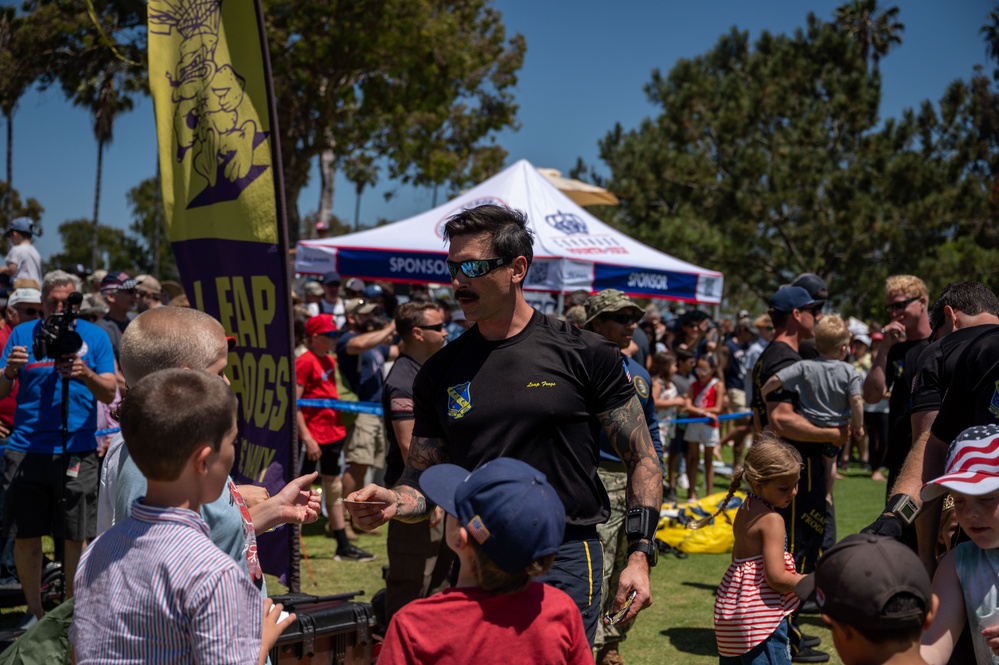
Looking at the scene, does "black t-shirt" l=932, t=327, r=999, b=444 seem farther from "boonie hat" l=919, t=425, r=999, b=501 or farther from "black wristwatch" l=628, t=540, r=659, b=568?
"black wristwatch" l=628, t=540, r=659, b=568

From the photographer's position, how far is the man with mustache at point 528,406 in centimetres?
305

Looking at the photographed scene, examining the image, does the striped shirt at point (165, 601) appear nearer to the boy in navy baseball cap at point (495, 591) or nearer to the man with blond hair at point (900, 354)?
the boy in navy baseball cap at point (495, 591)

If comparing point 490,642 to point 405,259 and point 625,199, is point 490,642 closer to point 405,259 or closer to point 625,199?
point 405,259

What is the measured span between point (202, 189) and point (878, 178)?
30.4 m

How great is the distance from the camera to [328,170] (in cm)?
3131

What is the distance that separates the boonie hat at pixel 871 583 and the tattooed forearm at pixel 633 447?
1071 millimetres

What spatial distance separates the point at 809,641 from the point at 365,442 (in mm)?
4637

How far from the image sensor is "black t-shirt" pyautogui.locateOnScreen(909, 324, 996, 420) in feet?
12.2

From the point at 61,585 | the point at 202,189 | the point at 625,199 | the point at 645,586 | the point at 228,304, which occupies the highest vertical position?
the point at 625,199

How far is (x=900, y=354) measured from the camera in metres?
6.33

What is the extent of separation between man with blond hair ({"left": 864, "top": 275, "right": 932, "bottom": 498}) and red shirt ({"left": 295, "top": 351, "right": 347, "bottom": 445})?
189 inches

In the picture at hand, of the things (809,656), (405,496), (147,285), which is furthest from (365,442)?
(405,496)

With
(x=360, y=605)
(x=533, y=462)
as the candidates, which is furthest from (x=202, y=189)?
(x=533, y=462)

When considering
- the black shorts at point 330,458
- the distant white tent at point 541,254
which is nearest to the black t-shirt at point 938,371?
the black shorts at point 330,458
